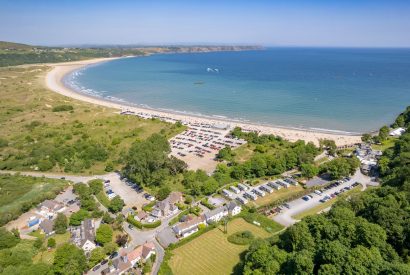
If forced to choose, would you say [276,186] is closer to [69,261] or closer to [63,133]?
[69,261]

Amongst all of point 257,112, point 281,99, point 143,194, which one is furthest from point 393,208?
point 281,99

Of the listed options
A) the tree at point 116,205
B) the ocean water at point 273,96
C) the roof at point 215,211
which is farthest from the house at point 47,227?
the ocean water at point 273,96

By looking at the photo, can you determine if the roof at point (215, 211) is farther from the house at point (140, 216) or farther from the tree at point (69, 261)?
the tree at point (69, 261)

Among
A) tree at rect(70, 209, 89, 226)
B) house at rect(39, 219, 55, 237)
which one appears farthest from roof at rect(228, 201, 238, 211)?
house at rect(39, 219, 55, 237)

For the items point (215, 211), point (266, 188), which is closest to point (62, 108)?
point (215, 211)

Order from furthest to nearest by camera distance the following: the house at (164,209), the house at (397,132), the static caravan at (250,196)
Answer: the house at (397,132), the static caravan at (250,196), the house at (164,209)
